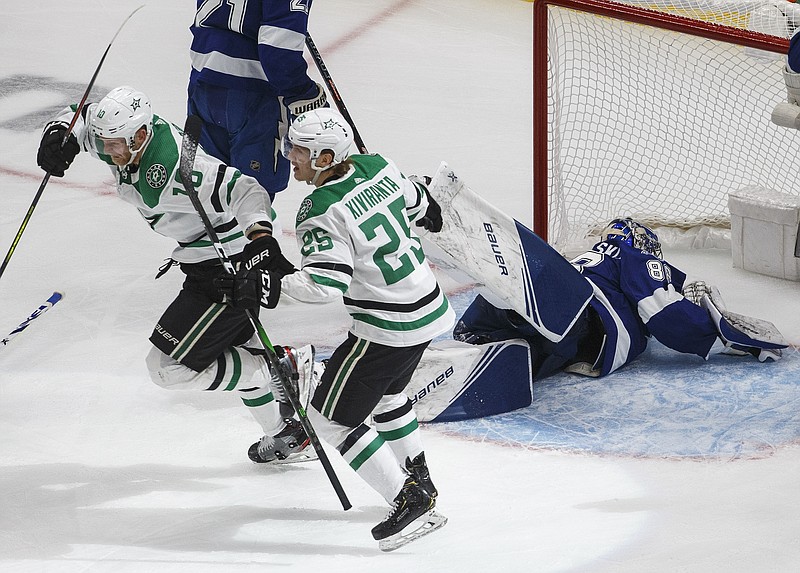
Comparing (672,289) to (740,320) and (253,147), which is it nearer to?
(740,320)

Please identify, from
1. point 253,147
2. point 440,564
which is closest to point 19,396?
point 253,147

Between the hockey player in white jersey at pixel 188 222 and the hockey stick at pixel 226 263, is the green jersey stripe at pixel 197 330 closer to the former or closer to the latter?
the hockey player in white jersey at pixel 188 222

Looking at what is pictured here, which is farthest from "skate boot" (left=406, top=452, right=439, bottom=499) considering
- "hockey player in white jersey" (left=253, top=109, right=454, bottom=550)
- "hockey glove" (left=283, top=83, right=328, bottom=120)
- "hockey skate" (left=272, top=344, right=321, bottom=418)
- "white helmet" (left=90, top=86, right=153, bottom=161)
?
"hockey glove" (left=283, top=83, right=328, bottom=120)

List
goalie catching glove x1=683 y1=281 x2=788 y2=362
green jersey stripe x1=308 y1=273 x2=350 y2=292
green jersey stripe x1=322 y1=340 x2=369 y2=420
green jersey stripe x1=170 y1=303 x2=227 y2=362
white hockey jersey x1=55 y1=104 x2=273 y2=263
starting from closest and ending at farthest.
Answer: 1. green jersey stripe x1=308 y1=273 x2=350 y2=292
2. green jersey stripe x1=322 y1=340 x2=369 y2=420
3. white hockey jersey x1=55 y1=104 x2=273 y2=263
4. green jersey stripe x1=170 y1=303 x2=227 y2=362
5. goalie catching glove x1=683 y1=281 x2=788 y2=362

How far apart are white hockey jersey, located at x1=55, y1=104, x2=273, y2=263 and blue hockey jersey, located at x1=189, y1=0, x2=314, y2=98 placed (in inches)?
25.3

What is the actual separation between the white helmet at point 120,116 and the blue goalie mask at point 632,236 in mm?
1613

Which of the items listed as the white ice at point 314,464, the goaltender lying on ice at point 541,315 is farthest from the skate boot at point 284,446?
the goaltender lying on ice at point 541,315

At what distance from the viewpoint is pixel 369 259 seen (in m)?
2.63

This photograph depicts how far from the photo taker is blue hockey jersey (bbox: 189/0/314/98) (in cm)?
345

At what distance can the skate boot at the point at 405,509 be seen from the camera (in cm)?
276

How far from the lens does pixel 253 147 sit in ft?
12.1

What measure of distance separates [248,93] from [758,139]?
8.19 ft

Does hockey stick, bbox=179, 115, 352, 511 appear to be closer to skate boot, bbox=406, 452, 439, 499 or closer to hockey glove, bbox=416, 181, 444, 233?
skate boot, bbox=406, 452, 439, 499

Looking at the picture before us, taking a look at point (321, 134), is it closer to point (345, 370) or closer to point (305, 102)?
point (345, 370)
